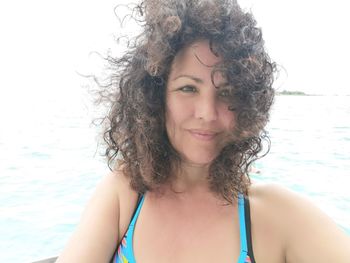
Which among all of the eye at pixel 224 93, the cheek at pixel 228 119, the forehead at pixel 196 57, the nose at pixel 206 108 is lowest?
the cheek at pixel 228 119

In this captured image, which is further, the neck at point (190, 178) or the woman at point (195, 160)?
the neck at point (190, 178)

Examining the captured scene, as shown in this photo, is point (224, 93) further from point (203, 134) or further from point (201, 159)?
point (201, 159)

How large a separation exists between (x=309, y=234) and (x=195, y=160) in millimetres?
545

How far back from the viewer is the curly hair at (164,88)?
1.34 m

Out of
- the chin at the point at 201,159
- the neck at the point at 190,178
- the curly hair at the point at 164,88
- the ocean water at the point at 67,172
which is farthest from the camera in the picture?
the ocean water at the point at 67,172

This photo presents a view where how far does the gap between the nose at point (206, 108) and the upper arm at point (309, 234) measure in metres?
0.50

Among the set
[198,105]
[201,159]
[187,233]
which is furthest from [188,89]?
[187,233]

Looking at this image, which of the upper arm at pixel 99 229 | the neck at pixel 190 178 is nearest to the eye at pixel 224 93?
the neck at pixel 190 178

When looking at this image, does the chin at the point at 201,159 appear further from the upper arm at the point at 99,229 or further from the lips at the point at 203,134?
the upper arm at the point at 99,229

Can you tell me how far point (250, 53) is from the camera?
54.0 inches

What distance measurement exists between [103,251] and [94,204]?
0.21 m

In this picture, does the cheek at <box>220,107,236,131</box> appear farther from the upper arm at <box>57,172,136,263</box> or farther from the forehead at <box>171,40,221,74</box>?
the upper arm at <box>57,172,136,263</box>

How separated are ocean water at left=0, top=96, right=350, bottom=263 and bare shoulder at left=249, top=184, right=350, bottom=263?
140 centimetres

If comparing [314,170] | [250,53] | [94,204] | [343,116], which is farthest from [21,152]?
[343,116]
